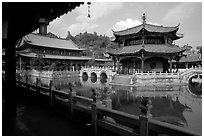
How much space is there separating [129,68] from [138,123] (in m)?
30.0

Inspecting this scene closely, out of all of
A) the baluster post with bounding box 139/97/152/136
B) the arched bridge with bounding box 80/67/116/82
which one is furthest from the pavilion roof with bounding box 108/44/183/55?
the baluster post with bounding box 139/97/152/136

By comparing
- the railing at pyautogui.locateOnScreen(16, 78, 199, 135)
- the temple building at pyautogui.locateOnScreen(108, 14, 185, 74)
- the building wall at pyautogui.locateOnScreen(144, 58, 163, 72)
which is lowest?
the railing at pyautogui.locateOnScreen(16, 78, 199, 135)

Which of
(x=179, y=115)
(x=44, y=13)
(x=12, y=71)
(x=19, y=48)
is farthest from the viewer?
(x=19, y=48)

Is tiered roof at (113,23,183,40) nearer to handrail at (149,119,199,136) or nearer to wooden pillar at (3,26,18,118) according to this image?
wooden pillar at (3,26,18,118)

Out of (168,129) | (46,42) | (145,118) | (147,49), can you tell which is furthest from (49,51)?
(168,129)

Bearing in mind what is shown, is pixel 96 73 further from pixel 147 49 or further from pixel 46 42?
pixel 46 42

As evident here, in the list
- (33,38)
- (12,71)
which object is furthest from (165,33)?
(33,38)

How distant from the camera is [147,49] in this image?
29.0 metres

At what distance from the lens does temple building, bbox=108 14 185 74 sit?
2921 centimetres

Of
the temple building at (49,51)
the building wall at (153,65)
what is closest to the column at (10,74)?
the building wall at (153,65)

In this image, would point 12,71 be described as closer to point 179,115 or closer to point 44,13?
point 44,13

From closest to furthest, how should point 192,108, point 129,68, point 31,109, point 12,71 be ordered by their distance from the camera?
point 12,71
point 31,109
point 192,108
point 129,68

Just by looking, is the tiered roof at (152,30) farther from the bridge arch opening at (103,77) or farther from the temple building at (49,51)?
the temple building at (49,51)

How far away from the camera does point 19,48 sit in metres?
45.7
